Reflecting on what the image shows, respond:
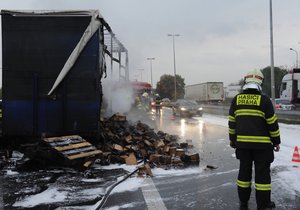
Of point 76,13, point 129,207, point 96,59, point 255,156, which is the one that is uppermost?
point 76,13

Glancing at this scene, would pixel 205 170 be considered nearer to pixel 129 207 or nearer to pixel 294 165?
pixel 294 165

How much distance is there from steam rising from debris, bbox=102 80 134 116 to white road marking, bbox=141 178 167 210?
21.4 ft

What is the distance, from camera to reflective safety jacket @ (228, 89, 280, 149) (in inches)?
198

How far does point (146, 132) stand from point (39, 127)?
12.1 feet

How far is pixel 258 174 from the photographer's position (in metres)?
5.06

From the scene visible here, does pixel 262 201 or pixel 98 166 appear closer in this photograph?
pixel 262 201

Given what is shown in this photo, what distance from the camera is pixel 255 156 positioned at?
5.13 m

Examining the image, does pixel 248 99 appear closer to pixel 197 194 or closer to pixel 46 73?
pixel 197 194

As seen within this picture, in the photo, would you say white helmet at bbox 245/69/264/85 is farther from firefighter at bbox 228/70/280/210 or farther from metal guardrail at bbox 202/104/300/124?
metal guardrail at bbox 202/104/300/124

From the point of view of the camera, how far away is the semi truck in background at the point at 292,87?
94.6ft

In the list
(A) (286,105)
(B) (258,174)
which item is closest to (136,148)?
(B) (258,174)

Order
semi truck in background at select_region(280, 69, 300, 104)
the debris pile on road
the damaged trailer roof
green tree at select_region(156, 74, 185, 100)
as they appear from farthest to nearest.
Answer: green tree at select_region(156, 74, 185, 100), semi truck in background at select_region(280, 69, 300, 104), the damaged trailer roof, the debris pile on road

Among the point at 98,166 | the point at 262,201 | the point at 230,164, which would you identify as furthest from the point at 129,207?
the point at 230,164

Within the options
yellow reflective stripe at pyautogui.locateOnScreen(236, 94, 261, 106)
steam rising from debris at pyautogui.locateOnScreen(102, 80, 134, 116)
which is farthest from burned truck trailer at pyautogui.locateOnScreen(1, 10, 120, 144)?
yellow reflective stripe at pyautogui.locateOnScreen(236, 94, 261, 106)
